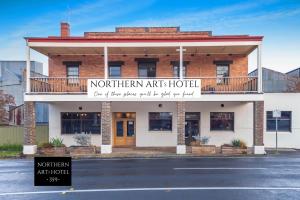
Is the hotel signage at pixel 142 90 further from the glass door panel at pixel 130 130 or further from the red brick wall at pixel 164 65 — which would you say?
the glass door panel at pixel 130 130

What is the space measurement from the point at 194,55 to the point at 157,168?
41.2ft

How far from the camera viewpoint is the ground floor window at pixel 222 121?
2456 cm

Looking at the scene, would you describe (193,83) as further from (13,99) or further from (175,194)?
(13,99)

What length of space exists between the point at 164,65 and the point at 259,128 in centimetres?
877

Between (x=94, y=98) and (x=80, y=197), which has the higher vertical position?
(x=94, y=98)

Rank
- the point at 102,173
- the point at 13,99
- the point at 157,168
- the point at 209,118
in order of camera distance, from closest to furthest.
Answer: the point at 102,173, the point at 157,168, the point at 209,118, the point at 13,99

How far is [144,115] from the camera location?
24531 millimetres

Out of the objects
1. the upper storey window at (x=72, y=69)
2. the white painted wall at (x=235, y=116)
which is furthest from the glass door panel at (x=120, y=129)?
the white painted wall at (x=235, y=116)

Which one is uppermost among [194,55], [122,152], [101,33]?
[101,33]

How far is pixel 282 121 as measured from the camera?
24.6 metres

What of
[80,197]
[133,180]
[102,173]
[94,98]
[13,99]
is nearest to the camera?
[80,197]

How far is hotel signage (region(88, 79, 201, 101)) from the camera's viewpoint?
2097 cm

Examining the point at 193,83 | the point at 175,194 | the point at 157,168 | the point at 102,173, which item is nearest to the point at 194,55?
the point at 193,83

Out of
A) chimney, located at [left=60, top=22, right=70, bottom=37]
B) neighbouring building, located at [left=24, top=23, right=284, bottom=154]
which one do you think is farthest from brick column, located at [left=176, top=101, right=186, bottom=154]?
chimney, located at [left=60, top=22, right=70, bottom=37]
